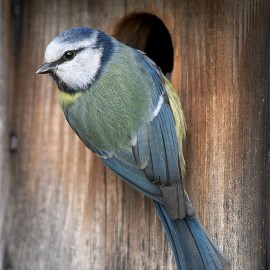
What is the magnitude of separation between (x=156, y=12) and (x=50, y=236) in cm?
84

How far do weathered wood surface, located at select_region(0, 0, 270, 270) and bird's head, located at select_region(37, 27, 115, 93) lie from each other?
7.1 inches

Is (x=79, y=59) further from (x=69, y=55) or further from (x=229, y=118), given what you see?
(x=229, y=118)

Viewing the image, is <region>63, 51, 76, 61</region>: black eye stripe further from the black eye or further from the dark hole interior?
the dark hole interior

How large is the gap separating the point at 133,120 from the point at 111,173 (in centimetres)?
34

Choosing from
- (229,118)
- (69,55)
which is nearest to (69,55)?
(69,55)

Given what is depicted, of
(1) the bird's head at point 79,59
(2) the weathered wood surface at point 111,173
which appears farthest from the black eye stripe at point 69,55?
(2) the weathered wood surface at point 111,173

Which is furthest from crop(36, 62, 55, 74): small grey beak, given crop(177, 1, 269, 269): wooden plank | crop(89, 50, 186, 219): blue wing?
crop(177, 1, 269, 269): wooden plank

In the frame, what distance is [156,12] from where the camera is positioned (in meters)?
2.37

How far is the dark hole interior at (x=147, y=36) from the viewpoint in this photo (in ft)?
8.19

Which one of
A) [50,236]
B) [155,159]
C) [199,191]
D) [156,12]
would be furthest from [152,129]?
[50,236]

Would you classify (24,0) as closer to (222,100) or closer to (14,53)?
(14,53)

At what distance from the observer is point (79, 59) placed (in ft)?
7.64

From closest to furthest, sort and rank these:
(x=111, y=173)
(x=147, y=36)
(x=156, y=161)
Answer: (x=156, y=161) → (x=111, y=173) → (x=147, y=36)

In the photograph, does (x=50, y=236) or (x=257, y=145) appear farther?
(x=50, y=236)
